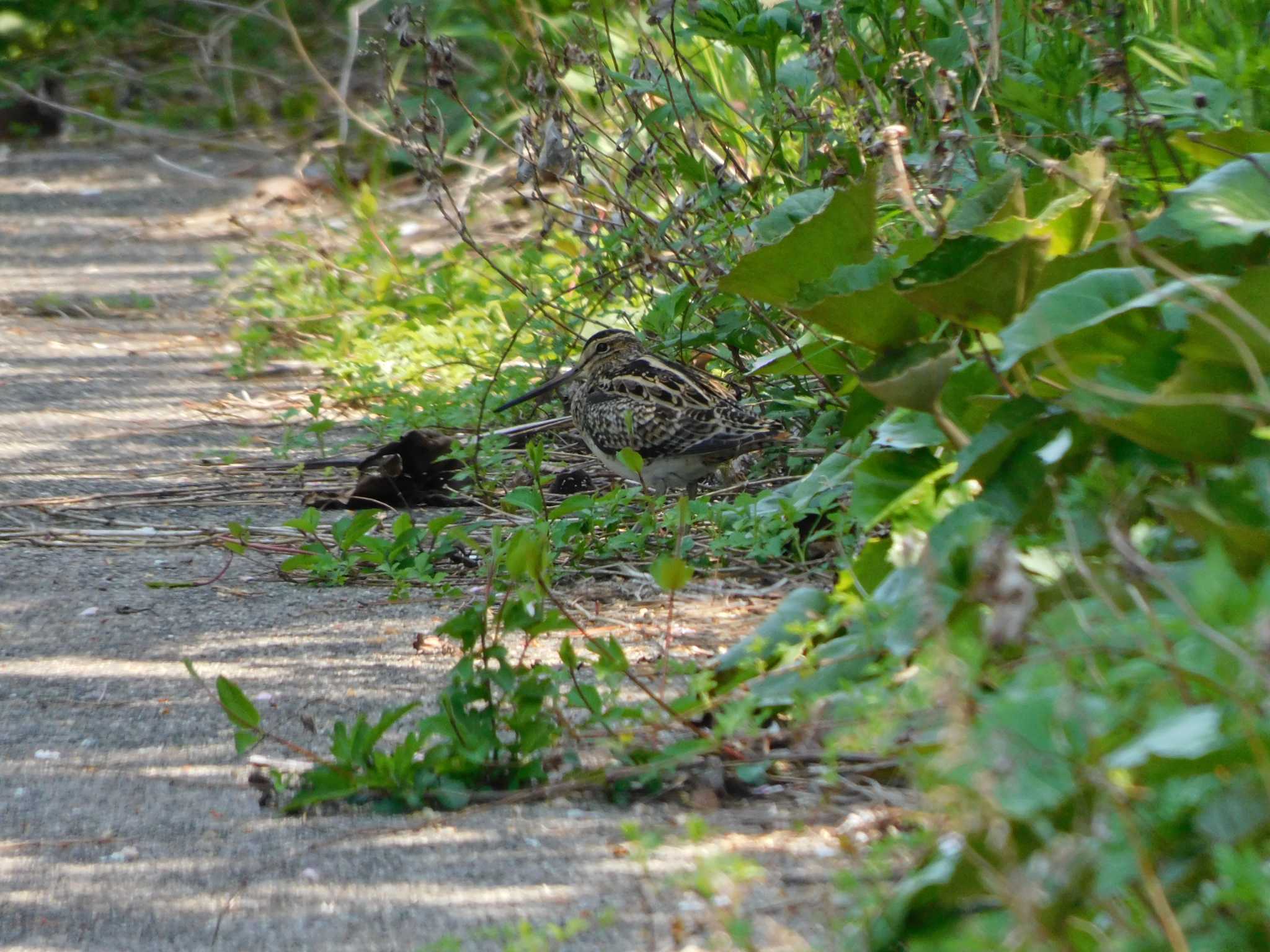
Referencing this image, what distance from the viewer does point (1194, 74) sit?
4.34 m

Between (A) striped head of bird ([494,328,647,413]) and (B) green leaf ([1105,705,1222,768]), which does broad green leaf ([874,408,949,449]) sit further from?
(A) striped head of bird ([494,328,647,413])

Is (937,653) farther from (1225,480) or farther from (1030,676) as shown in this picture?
(1225,480)

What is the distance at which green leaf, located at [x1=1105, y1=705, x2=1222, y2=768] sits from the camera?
67.8 inches

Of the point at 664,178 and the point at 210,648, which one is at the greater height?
the point at 664,178

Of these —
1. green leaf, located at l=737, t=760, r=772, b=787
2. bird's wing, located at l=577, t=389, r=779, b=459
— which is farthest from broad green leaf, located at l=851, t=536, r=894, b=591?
bird's wing, located at l=577, t=389, r=779, b=459

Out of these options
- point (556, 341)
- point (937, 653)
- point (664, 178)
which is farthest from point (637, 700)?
point (556, 341)

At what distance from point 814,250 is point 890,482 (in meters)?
0.62

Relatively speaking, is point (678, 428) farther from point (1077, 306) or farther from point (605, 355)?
point (1077, 306)

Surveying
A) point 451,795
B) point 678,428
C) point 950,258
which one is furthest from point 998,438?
point 678,428

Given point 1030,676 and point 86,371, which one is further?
point 86,371

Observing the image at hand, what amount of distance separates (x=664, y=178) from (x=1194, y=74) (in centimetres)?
200

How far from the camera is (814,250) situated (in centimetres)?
357

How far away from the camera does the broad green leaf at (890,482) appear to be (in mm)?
3184

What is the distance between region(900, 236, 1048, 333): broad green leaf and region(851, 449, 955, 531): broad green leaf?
31 cm
